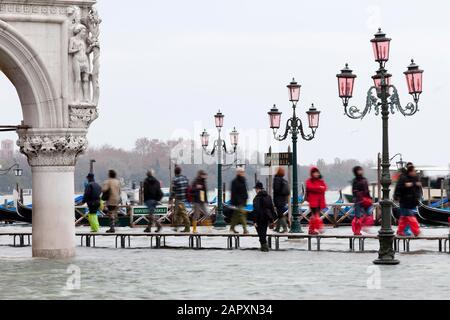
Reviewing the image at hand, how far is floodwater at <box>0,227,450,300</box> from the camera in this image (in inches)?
653

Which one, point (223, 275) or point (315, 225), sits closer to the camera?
point (223, 275)

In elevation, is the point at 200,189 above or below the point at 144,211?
above

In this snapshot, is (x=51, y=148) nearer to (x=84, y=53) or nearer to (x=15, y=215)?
(x=84, y=53)

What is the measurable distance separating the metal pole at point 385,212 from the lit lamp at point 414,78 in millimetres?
2159

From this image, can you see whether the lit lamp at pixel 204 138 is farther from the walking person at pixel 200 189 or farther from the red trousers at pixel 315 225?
the red trousers at pixel 315 225

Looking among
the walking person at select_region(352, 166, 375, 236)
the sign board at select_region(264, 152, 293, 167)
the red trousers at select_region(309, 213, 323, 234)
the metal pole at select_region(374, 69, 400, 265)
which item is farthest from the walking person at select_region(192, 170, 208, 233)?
the metal pole at select_region(374, 69, 400, 265)

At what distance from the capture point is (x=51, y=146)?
2281cm

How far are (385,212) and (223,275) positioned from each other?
3555 mm

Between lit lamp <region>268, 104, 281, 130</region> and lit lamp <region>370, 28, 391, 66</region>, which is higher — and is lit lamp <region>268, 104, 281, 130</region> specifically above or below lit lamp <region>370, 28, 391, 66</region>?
below

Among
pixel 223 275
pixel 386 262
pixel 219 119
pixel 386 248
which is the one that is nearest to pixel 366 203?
pixel 386 248

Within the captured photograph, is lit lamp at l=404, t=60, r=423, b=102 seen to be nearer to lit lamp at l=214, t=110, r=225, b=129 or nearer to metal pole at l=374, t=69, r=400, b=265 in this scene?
metal pole at l=374, t=69, r=400, b=265

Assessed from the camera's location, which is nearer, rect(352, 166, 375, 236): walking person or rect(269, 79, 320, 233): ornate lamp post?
rect(352, 166, 375, 236): walking person
